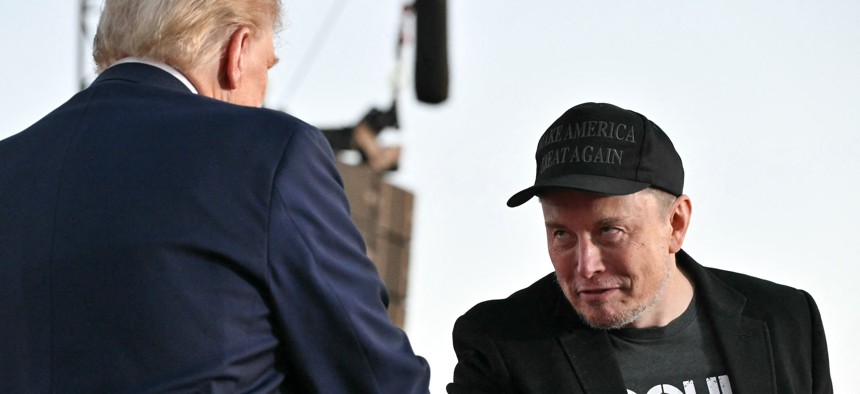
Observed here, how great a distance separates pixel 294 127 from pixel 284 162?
59 mm

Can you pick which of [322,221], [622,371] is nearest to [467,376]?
[622,371]

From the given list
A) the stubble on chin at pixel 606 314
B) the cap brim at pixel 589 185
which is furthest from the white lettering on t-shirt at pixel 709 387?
the cap brim at pixel 589 185

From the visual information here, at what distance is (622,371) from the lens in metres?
2.58

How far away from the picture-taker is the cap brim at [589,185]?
101 inches

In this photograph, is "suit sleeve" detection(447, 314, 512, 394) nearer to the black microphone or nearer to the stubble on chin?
the stubble on chin

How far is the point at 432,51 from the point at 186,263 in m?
4.99

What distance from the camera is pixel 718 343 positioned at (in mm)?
2652

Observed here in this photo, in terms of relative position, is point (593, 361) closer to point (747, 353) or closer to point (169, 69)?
point (747, 353)

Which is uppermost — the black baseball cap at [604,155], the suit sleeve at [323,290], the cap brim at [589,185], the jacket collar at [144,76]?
the jacket collar at [144,76]

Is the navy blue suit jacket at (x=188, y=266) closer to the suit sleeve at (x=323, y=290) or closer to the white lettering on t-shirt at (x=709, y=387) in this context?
the suit sleeve at (x=323, y=290)

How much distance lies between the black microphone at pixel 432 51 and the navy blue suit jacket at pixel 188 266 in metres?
4.81

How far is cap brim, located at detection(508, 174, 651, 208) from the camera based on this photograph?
8.40 feet

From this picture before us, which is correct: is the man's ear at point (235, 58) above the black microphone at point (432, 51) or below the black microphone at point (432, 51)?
below

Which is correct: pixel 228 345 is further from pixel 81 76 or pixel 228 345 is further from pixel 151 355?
pixel 81 76
